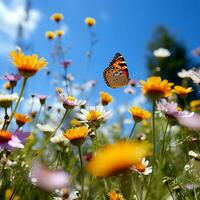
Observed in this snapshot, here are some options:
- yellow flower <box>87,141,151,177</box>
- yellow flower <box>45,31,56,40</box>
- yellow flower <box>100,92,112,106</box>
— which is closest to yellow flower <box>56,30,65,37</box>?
yellow flower <box>45,31,56,40</box>

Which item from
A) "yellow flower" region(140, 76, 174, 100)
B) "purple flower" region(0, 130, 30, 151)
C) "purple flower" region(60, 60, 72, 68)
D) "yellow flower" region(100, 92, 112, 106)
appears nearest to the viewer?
"purple flower" region(0, 130, 30, 151)

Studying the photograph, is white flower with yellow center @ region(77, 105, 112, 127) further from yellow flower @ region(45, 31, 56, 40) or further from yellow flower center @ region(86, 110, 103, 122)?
yellow flower @ region(45, 31, 56, 40)

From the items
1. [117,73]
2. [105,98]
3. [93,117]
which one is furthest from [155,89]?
[105,98]

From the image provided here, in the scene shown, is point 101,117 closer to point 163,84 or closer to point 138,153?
point 163,84

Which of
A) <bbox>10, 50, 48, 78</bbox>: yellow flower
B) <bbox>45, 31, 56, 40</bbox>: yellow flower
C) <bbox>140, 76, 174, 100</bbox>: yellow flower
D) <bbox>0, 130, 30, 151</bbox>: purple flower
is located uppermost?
<bbox>45, 31, 56, 40</bbox>: yellow flower

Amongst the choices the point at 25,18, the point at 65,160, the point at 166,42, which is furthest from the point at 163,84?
the point at 166,42

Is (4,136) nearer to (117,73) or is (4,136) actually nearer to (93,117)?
(93,117)

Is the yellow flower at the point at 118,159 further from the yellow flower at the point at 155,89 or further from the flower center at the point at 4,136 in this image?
the yellow flower at the point at 155,89
